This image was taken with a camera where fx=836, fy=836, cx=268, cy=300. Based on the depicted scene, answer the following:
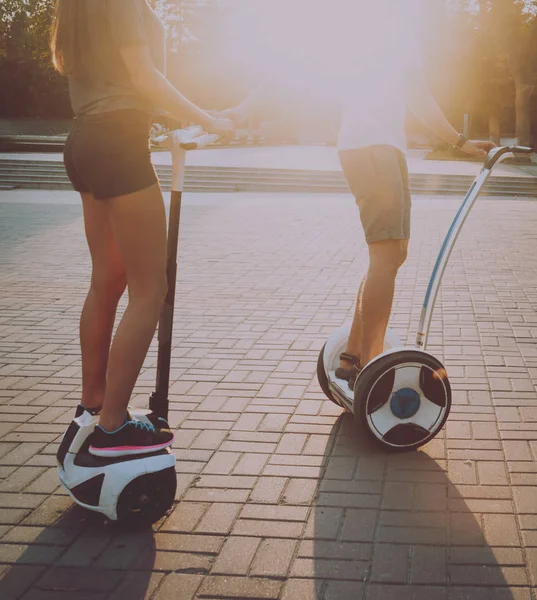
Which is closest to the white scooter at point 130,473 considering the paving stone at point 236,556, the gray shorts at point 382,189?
the paving stone at point 236,556

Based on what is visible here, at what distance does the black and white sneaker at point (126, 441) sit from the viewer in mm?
2855

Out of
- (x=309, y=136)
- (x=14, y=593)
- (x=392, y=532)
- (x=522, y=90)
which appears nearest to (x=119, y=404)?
(x=14, y=593)

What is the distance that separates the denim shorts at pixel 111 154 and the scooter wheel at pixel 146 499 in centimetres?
97

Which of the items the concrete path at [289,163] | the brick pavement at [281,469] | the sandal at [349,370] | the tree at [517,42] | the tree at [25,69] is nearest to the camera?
the brick pavement at [281,469]

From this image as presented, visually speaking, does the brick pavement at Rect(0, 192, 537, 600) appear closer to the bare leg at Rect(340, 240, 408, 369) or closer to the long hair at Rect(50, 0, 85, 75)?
the bare leg at Rect(340, 240, 408, 369)

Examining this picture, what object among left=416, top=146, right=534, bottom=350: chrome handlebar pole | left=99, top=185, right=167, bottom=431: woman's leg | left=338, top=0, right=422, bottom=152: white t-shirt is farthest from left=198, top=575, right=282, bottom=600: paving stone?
left=338, top=0, right=422, bottom=152: white t-shirt

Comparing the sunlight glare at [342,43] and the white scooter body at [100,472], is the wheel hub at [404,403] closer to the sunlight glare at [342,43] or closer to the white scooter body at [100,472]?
the white scooter body at [100,472]

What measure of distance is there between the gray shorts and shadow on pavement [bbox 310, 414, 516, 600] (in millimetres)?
977

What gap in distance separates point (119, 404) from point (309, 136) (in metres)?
62.6

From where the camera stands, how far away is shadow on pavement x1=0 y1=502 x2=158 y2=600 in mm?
2521

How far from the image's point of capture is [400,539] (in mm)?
2840

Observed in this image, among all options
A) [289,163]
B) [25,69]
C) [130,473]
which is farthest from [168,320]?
[25,69]

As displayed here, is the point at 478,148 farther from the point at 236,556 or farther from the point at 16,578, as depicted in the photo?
the point at 16,578

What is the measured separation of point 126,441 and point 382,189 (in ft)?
4.98
